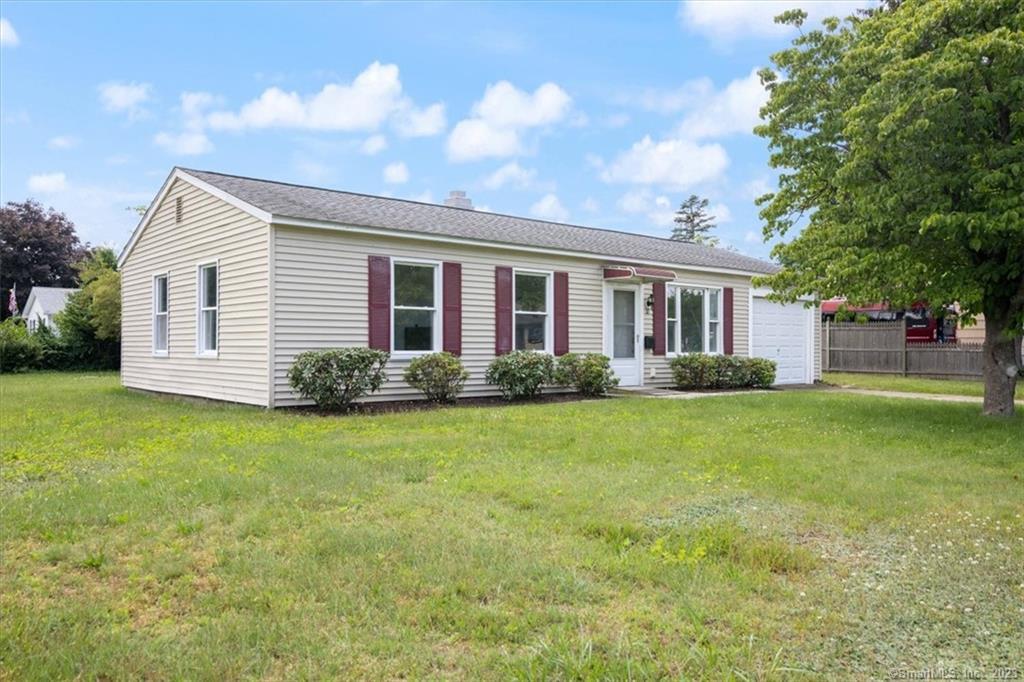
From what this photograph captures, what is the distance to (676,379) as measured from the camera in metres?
15.6

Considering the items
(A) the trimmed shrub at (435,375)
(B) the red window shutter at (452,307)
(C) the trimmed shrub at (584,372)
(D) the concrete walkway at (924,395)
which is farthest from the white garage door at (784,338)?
(A) the trimmed shrub at (435,375)

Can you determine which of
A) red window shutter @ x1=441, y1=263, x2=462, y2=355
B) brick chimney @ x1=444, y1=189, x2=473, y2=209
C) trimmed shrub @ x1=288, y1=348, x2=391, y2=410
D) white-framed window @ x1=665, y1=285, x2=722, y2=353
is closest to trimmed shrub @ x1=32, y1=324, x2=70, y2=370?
brick chimney @ x1=444, y1=189, x2=473, y2=209

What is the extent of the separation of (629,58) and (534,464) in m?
10.00

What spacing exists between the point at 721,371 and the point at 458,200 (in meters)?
7.57

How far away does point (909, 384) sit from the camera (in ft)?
56.9

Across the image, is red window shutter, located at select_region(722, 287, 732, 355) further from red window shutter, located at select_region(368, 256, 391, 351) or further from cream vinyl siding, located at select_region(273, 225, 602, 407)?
red window shutter, located at select_region(368, 256, 391, 351)

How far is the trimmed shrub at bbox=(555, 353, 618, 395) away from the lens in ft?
44.1

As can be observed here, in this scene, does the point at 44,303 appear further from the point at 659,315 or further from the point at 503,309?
the point at 659,315

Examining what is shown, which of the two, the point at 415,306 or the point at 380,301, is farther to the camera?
the point at 415,306

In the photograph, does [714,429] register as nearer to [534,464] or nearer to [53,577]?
[534,464]

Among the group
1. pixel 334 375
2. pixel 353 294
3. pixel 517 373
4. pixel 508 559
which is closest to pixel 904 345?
pixel 517 373

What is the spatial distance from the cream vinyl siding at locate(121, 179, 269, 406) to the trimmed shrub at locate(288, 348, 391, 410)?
74 cm

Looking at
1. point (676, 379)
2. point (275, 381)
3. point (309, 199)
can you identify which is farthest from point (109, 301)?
point (676, 379)

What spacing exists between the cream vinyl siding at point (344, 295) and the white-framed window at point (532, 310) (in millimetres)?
490
